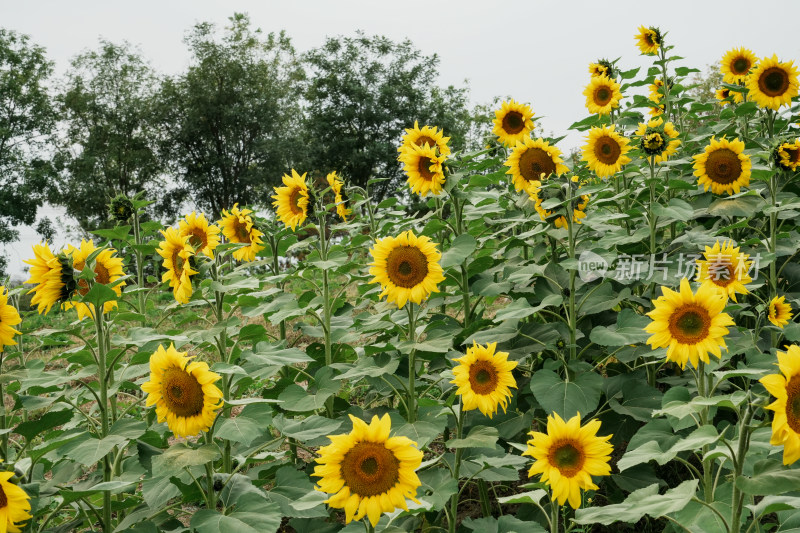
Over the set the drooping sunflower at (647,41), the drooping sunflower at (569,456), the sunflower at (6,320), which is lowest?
the drooping sunflower at (569,456)

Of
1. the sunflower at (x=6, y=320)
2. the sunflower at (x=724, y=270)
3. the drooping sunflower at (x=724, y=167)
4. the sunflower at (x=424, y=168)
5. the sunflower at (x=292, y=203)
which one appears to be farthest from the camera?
the drooping sunflower at (x=724, y=167)

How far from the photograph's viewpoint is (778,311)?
11.6 feet

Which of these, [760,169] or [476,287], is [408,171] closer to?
[476,287]

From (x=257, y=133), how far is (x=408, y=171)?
106 feet

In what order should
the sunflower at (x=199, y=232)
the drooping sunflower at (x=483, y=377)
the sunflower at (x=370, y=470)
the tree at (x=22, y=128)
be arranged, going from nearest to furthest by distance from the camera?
1. the sunflower at (x=370, y=470)
2. the drooping sunflower at (x=483, y=377)
3. the sunflower at (x=199, y=232)
4. the tree at (x=22, y=128)

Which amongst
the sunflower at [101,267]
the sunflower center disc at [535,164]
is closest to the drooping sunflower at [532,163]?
the sunflower center disc at [535,164]

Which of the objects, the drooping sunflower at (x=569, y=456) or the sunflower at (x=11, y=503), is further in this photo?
the drooping sunflower at (x=569, y=456)

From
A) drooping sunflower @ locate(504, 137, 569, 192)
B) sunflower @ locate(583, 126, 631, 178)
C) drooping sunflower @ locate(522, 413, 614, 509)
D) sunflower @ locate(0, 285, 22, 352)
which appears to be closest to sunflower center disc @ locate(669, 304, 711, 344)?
drooping sunflower @ locate(522, 413, 614, 509)

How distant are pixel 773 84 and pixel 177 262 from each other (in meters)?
4.06

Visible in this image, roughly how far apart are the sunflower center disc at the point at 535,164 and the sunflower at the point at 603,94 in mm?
1964

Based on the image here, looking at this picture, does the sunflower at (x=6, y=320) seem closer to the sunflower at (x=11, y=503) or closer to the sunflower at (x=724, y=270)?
the sunflower at (x=11, y=503)

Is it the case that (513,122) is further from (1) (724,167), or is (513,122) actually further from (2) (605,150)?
(1) (724,167)

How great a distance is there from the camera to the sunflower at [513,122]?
4.20 meters

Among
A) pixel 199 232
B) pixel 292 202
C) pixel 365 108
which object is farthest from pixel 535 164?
pixel 365 108
